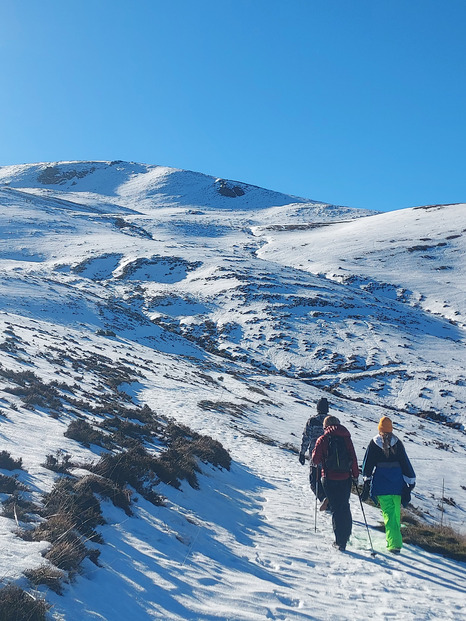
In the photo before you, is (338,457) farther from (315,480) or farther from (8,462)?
(8,462)

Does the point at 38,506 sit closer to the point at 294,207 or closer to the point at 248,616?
the point at 248,616

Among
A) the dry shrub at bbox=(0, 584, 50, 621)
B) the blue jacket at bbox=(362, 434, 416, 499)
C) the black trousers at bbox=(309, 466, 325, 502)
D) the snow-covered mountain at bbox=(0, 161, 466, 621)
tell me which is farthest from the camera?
the black trousers at bbox=(309, 466, 325, 502)

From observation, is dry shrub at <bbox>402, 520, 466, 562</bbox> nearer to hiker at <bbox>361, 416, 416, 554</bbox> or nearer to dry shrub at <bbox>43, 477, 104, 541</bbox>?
hiker at <bbox>361, 416, 416, 554</bbox>

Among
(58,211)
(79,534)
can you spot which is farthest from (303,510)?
(58,211)

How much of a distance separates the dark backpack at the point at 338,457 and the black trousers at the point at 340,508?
23 cm

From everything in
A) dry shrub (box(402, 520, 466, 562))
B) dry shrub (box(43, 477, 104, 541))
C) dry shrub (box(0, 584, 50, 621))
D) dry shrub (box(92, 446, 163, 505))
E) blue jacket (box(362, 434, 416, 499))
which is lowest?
dry shrub (box(402, 520, 466, 562))

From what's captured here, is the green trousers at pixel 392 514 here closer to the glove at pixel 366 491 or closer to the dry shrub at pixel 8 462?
the glove at pixel 366 491

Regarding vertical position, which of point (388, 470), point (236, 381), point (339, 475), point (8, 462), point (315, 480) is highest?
point (388, 470)

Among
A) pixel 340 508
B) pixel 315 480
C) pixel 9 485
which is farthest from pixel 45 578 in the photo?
pixel 315 480

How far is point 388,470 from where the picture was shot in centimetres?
700

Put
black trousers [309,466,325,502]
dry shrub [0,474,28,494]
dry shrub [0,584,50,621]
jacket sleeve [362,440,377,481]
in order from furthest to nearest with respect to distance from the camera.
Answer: black trousers [309,466,325,502]
jacket sleeve [362,440,377,481]
dry shrub [0,474,28,494]
dry shrub [0,584,50,621]

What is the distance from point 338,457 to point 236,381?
69.7 ft

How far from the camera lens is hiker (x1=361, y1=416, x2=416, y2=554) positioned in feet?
22.7

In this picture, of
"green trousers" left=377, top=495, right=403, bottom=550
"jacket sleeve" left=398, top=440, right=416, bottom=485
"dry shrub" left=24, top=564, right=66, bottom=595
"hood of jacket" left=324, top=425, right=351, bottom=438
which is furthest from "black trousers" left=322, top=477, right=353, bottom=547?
"dry shrub" left=24, top=564, right=66, bottom=595
